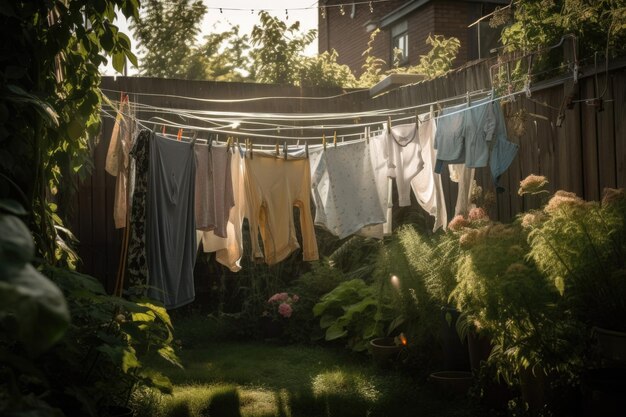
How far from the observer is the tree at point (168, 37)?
45.2ft

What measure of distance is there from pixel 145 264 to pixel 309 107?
3377mm

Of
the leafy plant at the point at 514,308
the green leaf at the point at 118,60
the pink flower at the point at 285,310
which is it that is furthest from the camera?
the pink flower at the point at 285,310

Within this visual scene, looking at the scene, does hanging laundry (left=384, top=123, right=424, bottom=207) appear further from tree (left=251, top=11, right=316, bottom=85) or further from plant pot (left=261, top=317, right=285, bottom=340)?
tree (left=251, top=11, right=316, bottom=85)

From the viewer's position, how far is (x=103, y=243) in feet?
21.5

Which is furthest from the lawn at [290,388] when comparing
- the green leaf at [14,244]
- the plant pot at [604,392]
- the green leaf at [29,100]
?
the green leaf at [14,244]

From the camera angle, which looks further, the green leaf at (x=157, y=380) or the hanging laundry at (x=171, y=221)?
the hanging laundry at (x=171, y=221)

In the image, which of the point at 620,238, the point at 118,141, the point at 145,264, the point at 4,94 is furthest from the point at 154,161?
the point at 620,238

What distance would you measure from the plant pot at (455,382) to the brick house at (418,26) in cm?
647

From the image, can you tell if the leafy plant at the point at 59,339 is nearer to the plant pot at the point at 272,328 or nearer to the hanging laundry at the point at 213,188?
the hanging laundry at the point at 213,188

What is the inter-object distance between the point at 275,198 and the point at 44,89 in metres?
2.78

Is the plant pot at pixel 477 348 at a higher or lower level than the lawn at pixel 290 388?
higher

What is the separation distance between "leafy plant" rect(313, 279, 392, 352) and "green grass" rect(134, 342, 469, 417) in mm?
162

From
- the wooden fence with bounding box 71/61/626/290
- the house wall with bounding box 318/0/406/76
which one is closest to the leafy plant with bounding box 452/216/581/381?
the wooden fence with bounding box 71/61/626/290

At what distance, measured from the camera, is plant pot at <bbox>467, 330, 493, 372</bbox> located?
3.93 meters
